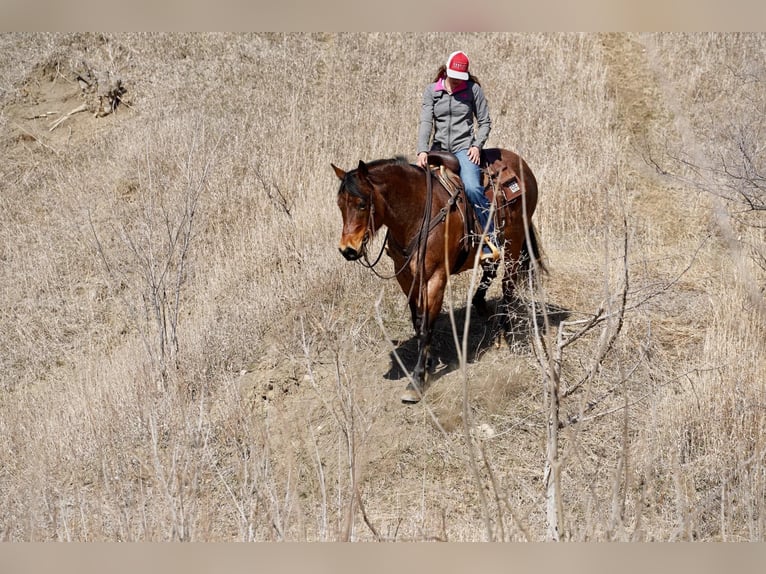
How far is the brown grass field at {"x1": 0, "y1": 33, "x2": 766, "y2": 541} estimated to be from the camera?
4.75 meters

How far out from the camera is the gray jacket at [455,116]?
6465 mm

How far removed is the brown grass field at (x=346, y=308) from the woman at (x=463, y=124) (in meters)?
1.01

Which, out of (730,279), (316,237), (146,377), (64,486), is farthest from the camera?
(316,237)

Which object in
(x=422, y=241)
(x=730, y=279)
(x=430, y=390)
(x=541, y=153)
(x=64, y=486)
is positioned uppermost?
(x=541, y=153)

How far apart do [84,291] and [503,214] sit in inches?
235

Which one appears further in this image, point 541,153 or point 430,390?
point 541,153

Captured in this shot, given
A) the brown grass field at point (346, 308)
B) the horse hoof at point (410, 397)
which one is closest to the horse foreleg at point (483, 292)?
the brown grass field at point (346, 308)

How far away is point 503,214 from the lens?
22.3 feet

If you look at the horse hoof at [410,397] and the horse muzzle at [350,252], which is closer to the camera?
the horse muzzle at [350,252]

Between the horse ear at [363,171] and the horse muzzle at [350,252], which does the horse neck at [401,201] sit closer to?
the horse ear at [363,171]

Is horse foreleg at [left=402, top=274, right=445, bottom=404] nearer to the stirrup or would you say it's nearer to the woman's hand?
the stirrup

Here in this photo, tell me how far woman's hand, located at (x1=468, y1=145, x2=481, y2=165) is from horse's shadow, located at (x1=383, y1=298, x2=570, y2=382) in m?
1.41

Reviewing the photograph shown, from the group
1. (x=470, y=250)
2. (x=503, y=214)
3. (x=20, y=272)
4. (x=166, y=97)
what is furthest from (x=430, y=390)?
(x=166, y=97)

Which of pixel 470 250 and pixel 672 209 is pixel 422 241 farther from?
pixel 672 209
